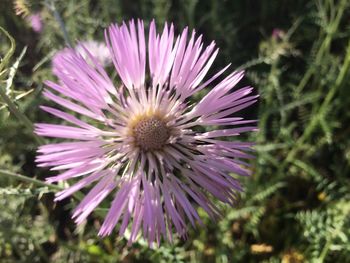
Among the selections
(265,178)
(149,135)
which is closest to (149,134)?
(149,135)

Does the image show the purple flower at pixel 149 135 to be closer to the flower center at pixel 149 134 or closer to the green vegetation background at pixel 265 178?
the flower center at pixel 149 134

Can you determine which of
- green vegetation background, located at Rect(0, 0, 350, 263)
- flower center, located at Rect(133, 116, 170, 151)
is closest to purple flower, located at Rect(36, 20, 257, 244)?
flower center, located at Rect(133, 116, 170, 151)

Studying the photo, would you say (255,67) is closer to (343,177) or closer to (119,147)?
(343,177)

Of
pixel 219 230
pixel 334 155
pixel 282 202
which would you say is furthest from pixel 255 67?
pixel 219 230

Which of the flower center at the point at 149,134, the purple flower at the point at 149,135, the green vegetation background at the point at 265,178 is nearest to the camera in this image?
the purple flower at the point at 149,135

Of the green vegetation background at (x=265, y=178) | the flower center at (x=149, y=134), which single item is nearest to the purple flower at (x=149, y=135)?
the flower center at (x=149, y=134)

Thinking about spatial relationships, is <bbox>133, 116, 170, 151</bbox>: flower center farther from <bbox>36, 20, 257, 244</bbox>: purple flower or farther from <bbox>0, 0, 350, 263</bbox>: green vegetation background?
<bbox>0, 0, 350, 263</bbox>: green vegetation background

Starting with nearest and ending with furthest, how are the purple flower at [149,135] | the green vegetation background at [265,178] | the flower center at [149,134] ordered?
the purple flower at [149,135]
the flower center at [149,134]
the green vegetation background at [265,178]

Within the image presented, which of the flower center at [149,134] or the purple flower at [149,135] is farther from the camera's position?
the flower center at [149,134]

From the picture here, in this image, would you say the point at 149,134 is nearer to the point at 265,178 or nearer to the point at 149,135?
the point at 149,135
